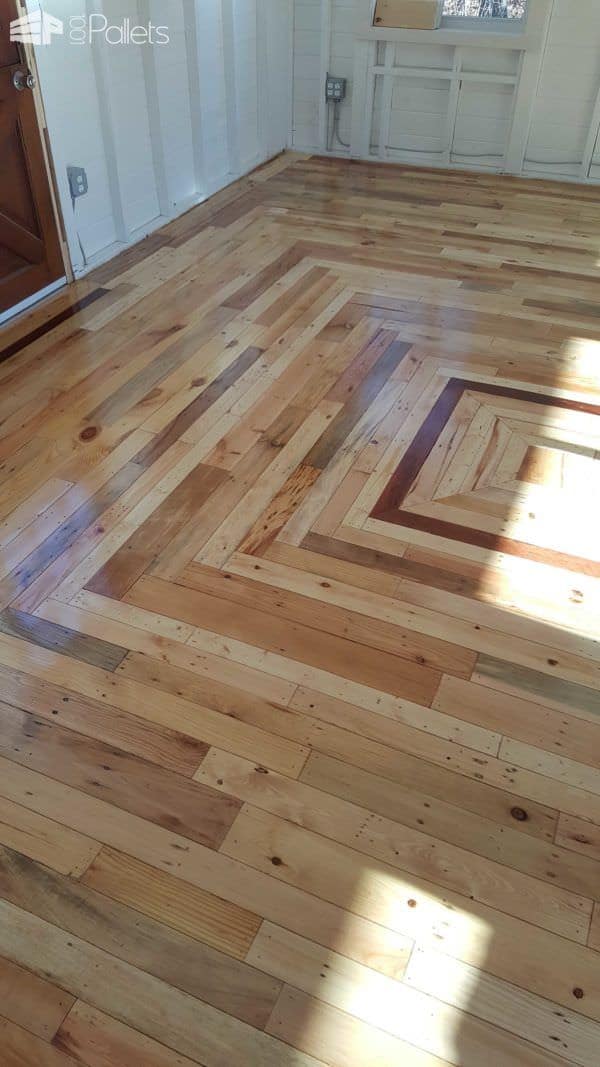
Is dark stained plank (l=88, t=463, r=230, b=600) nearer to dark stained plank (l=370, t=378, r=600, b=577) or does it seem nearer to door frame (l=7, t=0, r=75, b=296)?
dark stained plank (l=370, t=378, r=600, b=577)

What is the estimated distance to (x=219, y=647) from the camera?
210 centimetres

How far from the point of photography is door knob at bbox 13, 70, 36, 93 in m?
3.31

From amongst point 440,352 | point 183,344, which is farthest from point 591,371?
point 183,344

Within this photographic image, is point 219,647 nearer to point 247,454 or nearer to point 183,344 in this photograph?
point 247,454

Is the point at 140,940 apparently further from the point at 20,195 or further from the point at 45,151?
the point at 45,151

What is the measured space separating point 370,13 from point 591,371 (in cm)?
328

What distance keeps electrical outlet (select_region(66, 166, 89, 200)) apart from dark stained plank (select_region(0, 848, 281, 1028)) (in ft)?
10.6

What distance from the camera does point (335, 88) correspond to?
218 inches

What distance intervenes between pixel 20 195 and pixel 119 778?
2777 millimetres

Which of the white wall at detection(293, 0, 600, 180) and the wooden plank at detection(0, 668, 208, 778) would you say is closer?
the wooden plank at detection(0, 668, 208, 778)

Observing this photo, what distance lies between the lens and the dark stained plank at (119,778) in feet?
5.62

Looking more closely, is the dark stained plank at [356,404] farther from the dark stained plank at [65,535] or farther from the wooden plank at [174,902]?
the wooden plank at [174,902]

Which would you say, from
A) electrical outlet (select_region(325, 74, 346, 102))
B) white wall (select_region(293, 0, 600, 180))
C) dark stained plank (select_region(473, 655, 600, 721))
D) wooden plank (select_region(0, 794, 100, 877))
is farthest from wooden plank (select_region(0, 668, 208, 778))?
electrical outlet (select_region(325, 74, 346, 102))

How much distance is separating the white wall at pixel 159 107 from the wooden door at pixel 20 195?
154mm
